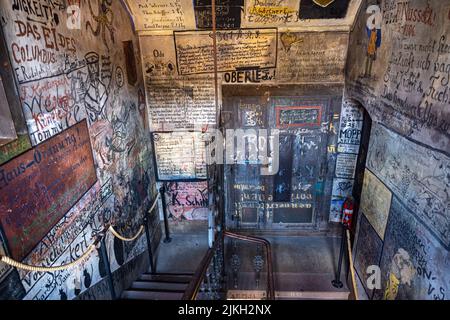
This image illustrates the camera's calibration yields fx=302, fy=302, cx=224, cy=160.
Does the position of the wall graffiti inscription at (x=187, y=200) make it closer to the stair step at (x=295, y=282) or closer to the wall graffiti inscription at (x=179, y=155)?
the wall graffiti inscription at (x=179, y=155)

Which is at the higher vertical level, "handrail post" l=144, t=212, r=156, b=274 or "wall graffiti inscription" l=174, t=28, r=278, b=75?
"wall graffiti inscription" l=174, t=28, r=278, b=75

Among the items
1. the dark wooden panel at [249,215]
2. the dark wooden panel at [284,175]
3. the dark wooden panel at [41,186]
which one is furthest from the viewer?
the dark wooden panel at [249,215]

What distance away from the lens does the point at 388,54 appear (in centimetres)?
317

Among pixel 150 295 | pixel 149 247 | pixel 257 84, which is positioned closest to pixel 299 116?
pixel 257 84

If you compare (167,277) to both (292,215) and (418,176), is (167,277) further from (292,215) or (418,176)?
(418,176)

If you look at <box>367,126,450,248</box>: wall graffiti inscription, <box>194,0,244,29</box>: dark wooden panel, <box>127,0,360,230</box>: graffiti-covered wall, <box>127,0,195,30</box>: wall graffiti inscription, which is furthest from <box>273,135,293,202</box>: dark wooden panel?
<box>127,0,195,30</box>: wall graffiti inscription

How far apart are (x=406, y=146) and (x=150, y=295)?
3366mm

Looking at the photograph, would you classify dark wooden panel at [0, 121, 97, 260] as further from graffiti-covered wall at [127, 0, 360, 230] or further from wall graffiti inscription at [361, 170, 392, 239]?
wall graffiti inscription at [361, 170, 392, 239]

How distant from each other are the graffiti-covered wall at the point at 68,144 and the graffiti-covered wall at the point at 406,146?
3.02 m

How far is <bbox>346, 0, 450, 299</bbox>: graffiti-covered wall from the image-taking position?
7.78 feet

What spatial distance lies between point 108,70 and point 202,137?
1930 millimetres

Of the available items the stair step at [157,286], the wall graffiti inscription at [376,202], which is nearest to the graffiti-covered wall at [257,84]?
the wall graffiti inscription at [376,202]

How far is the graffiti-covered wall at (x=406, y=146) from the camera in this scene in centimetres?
237
